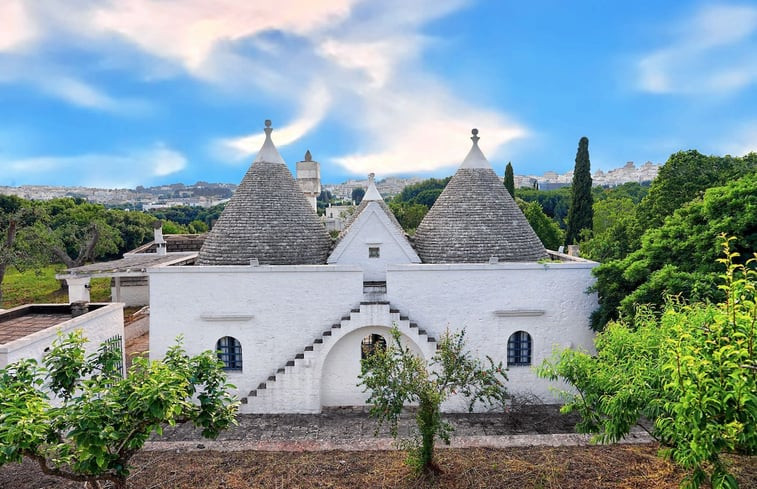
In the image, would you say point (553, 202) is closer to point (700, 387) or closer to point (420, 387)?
point (420, 387)

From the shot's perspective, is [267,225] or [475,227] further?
[475,227]

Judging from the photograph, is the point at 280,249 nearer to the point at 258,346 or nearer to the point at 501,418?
the point at 258,346

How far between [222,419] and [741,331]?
21.3 ft

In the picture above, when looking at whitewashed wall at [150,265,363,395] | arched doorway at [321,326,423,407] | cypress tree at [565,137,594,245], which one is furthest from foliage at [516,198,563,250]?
whitewashed wall at [150,265,363,395]

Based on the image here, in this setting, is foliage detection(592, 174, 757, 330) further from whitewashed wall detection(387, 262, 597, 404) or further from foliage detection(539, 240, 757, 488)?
foliage detection(539, 240, 757, 488)

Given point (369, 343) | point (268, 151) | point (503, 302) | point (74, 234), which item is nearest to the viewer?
point (503, 302)

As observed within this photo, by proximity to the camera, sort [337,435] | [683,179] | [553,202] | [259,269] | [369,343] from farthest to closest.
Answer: [553,202], [683,179], [369,343], [259,269], [337,435]

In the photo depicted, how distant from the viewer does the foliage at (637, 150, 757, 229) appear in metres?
18.0

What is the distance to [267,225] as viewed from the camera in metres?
15.0

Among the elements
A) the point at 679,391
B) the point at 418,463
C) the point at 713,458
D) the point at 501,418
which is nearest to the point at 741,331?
the point at 679,391

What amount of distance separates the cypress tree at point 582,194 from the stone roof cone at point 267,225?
1125 inches

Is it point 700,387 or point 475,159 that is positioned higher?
point 475,159

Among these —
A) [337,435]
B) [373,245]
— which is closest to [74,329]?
[337,435]

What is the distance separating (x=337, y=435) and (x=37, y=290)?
3506cm
